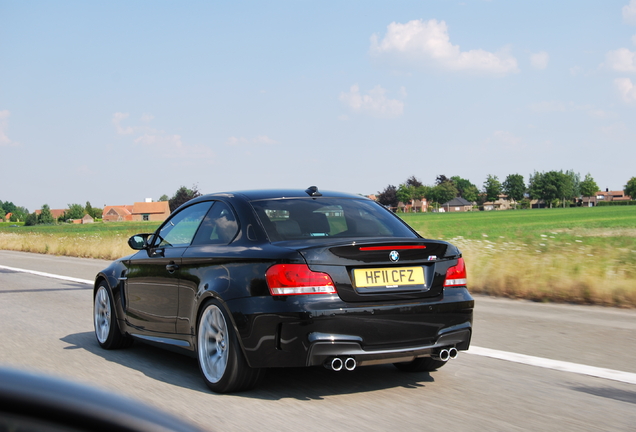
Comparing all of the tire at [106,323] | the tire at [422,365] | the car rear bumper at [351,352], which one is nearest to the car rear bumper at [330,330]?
the car rear bumper at [351,352]

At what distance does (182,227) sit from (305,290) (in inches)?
78.3

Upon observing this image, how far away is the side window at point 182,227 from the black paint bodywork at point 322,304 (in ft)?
1.47

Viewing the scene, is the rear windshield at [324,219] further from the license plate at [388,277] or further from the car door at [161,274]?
the car door at [161,274]

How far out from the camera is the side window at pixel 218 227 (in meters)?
5.62

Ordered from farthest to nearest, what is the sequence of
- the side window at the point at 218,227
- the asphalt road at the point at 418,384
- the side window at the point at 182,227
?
1. the side window at the point at 182,227
2. the side window at the point at 218,227
3. the asphalt road at the point at 418,384

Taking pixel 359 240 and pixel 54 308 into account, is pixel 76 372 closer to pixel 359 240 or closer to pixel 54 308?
pixel 359 240

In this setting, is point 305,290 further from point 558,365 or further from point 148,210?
point 148,210

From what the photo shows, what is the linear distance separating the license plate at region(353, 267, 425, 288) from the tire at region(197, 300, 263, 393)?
38.2 inches

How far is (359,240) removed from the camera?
5.02 meters

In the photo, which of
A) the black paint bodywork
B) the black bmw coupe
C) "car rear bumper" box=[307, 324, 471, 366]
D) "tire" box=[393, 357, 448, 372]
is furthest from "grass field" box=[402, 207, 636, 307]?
"car rear bumper" box=[307, 324, 471, 366]

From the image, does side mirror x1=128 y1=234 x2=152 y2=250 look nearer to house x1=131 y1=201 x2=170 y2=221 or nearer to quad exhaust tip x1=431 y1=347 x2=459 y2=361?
quad exhaust tip x1=431 y1=347 x2=459 y2=361

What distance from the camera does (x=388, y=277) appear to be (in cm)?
498

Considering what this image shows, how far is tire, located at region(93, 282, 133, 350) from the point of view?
7117 millimetres

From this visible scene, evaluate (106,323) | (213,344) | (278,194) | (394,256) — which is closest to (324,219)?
(278,194)
